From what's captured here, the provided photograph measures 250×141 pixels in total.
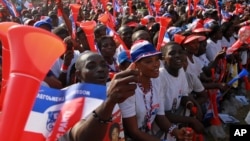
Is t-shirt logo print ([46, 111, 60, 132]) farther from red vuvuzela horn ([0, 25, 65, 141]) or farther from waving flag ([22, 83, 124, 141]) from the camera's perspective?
red vuvuzela horn ([0, 25, 65, 141])

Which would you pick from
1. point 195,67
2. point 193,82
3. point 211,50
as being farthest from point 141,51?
point 211,50

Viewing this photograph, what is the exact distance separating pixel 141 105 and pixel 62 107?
4.46 ft

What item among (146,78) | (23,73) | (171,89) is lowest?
(171,89)

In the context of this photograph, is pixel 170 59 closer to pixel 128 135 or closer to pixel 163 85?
pixel 163 85

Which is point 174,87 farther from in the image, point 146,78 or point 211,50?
point 211,50

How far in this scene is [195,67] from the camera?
14.9ft

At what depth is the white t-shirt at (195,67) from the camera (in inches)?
172

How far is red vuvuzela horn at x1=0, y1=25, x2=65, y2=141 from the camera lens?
114 centimetres

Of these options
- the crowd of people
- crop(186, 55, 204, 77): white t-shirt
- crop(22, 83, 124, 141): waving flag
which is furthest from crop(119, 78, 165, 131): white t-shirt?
crop(186, 55, 204, 77): white t-shirt

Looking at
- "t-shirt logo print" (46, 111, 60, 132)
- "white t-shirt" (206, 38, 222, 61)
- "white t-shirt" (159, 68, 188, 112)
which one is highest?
"t-shirt logo print" (46, 111, 60, 132)

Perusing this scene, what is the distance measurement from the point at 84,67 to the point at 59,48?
3.78 ft

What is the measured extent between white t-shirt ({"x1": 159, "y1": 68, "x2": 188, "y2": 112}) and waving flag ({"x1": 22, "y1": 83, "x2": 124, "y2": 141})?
6.20 feet

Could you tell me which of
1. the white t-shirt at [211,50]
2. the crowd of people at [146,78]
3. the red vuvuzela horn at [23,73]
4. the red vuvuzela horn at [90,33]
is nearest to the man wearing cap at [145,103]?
the crowd of people at [146,78]

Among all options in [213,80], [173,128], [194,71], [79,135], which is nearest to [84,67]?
[79,135]
